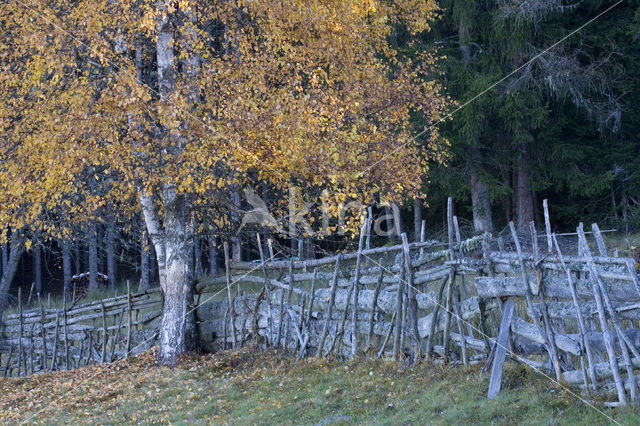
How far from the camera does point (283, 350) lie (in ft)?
43.1

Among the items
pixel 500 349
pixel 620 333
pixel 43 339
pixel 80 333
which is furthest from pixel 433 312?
pixel 43 339

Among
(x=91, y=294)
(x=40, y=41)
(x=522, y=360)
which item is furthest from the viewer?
(x=91, y=294)

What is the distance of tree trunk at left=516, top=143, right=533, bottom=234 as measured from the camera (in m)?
19.4

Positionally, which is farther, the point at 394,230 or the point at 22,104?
the point at 394,230

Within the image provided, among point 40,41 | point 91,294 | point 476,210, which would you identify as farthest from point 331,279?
point 91,294

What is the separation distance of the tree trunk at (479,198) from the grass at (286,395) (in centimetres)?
851

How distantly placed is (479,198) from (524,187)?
1.26m

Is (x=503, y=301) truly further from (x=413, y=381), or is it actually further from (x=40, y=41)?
(x=40, y=41)

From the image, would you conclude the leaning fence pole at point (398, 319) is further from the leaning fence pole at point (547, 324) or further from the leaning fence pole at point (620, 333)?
the leaning fence pole at point (620, 333)

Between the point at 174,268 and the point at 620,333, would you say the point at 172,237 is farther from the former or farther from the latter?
the point at 620,333

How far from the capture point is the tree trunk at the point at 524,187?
19.4 metres

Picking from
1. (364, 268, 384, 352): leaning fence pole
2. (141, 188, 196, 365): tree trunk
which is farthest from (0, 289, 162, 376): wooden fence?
(364, 268, 384, 352): leaning fence pole

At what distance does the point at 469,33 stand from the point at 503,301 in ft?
40.7

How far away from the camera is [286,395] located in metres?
10.7
